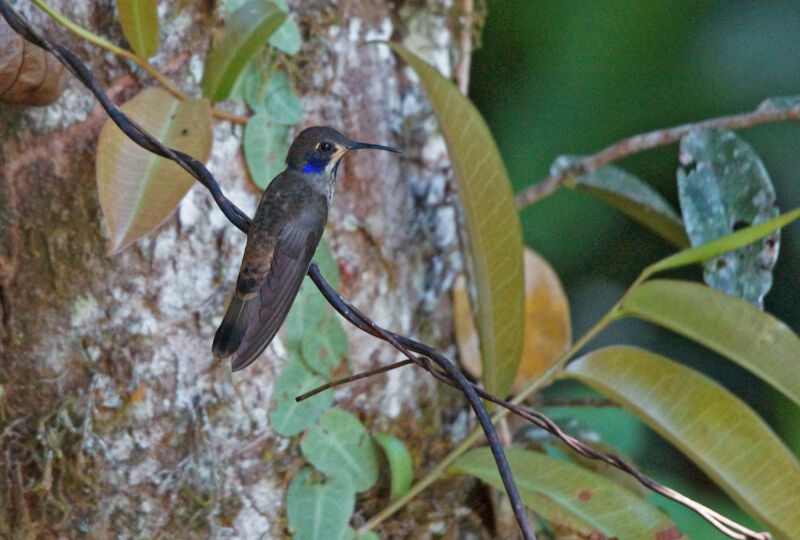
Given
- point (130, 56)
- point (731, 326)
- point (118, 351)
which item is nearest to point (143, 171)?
point (130, 56)

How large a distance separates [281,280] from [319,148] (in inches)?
12.4

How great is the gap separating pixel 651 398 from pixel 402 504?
483 millimetres

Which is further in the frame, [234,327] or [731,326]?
[731,326]

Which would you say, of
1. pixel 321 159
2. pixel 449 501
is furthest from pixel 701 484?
pixel 321 159

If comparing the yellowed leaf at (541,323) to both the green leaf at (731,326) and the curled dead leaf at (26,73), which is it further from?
the curled dead leaf at (26,73)

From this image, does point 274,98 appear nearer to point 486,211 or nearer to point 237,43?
point 237,43

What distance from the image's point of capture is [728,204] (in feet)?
6.16

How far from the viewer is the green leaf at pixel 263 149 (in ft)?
5.54

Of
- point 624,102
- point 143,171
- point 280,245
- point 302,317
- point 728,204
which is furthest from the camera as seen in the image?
point 624,102

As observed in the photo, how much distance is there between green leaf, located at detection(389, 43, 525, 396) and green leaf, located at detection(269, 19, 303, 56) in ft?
0.60

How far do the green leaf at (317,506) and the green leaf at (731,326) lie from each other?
0.61 metres

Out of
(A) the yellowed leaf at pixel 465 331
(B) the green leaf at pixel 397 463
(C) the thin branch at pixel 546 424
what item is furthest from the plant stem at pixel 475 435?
(C) the thin branch at pixel 546 424

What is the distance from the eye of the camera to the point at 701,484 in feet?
8.12

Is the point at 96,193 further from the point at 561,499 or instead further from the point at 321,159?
the point at 561,499
